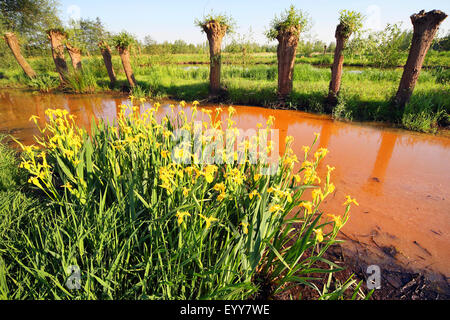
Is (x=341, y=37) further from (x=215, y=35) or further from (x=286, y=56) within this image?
(x=215, y=35)

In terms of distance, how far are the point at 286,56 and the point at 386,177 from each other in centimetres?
489

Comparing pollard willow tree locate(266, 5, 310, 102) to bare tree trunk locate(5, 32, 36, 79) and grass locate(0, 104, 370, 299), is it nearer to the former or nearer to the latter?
grass locate(0, 104, 370, 299)

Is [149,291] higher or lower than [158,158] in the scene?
lower

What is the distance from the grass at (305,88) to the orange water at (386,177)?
2.20 ft

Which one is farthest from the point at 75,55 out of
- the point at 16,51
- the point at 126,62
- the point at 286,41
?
the point at 286,41

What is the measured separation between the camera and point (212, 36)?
725 centimetres

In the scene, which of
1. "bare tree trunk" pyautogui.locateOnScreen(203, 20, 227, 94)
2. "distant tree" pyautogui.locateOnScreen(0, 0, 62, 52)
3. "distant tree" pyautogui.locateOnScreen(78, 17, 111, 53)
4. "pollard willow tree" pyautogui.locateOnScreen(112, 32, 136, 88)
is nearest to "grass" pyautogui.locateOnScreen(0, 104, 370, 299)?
"bare tree trunk" pyautogui.locateOnScreen(203, 20, 227, 94)

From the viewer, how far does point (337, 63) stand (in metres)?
6.02

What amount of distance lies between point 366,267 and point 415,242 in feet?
2.28

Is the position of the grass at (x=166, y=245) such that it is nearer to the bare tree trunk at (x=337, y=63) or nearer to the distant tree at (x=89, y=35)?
the bare tree trunk at (x=337, y=63)

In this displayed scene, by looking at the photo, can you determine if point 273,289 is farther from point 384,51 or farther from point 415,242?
A: point 384,51

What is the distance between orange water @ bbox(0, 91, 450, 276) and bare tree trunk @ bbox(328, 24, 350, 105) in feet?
3.23

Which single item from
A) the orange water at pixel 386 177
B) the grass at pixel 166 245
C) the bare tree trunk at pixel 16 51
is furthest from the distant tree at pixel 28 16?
the grass at pixel 166 245
